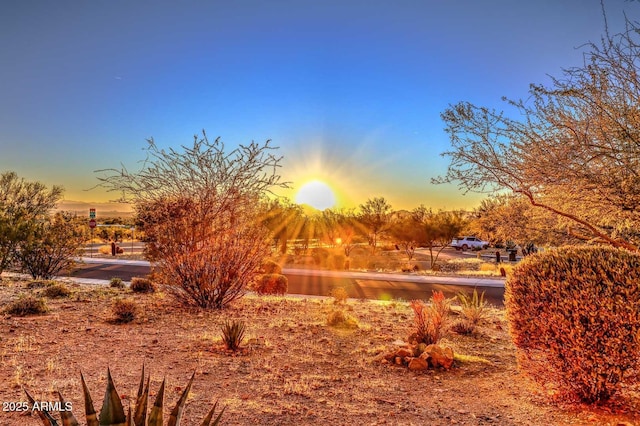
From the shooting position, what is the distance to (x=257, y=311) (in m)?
11.6

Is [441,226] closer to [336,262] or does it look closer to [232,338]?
[336,262]

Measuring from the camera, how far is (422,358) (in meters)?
6.95

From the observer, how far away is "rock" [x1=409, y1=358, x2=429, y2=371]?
6852 millimetres

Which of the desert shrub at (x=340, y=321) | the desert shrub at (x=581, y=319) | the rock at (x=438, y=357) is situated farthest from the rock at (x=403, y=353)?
the desert shrub at (x=340, y=321)

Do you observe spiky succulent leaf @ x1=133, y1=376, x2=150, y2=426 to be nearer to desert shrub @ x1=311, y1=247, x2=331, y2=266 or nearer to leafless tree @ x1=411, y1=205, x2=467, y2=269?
desert shrub @ x1=311, y1=247, x2=331, y2=266

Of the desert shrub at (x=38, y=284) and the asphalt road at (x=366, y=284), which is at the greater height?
the desert shrub at (x=38, y=284)

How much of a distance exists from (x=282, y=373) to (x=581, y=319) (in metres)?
3.65

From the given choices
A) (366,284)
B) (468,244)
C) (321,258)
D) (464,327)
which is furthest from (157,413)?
(468,244)

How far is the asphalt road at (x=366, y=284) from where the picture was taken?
1730 cm

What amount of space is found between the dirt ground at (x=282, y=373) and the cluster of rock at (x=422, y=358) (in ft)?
0.53

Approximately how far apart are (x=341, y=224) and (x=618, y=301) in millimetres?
42249

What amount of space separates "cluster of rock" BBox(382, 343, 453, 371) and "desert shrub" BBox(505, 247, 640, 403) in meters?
1.71

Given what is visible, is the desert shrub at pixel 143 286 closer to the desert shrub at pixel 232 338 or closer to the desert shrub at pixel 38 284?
the desert shrub at pixel 38 284

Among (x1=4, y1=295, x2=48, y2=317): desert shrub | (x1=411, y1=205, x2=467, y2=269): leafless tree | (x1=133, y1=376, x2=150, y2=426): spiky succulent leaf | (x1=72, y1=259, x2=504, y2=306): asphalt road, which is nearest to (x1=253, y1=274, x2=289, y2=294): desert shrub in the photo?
(x1=72, y1=259, x2=504, y2=306): asphalt road
